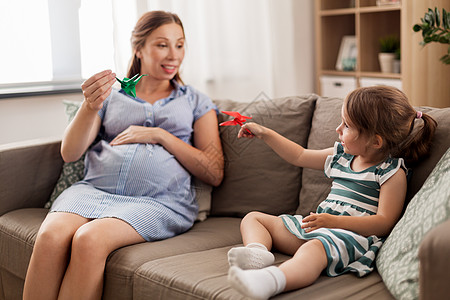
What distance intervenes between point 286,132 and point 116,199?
2.14 feet

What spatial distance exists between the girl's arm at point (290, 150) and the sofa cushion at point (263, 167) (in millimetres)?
180

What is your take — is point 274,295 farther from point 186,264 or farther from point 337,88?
point 337,88

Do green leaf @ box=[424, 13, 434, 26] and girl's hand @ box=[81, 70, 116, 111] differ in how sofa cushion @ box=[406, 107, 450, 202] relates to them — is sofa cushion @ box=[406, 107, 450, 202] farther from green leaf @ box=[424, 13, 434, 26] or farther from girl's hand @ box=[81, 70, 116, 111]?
girl's hand @ box=[81, 70, 116, 111]

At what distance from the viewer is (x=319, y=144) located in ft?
6.20

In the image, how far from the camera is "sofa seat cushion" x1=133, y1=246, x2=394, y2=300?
1315 mm

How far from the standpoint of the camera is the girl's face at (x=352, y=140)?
156 centimetres

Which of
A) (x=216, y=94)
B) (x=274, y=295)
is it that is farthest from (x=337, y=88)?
(x=274, y=295)

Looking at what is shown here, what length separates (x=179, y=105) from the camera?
210 centimetres

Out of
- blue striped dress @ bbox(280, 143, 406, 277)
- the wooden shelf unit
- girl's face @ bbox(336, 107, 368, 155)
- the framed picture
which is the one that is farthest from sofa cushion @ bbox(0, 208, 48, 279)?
the framed picture

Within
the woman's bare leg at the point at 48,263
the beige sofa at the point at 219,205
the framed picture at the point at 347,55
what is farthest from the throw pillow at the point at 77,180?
the framed picture at the point at 347,55

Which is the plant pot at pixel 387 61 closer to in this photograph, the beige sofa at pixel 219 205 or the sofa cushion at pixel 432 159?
the beige sofa at pixel 219 205

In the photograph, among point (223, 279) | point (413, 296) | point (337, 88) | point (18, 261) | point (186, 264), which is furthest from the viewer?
point (337, 88)

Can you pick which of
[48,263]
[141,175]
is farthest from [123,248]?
[141,175]

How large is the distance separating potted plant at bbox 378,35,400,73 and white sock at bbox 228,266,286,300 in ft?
8.56
